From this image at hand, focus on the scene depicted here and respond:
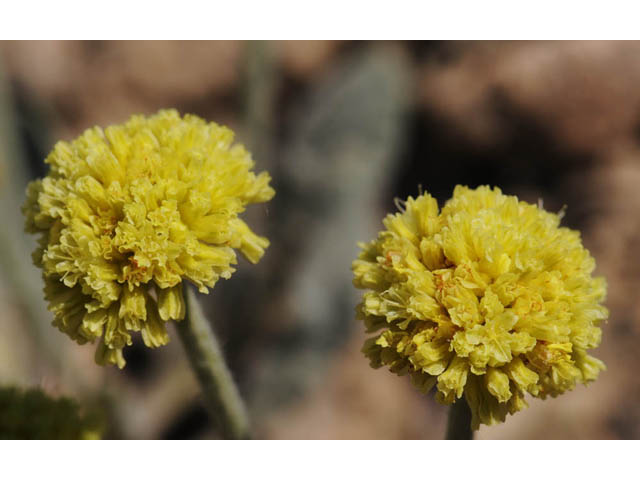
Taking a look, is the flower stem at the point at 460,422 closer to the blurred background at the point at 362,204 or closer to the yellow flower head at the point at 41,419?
the yellow flower head at the point at 41,419

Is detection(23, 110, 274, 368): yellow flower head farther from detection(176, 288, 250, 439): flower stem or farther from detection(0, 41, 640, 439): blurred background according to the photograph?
detection(0, 41, 640, 439): blurred background

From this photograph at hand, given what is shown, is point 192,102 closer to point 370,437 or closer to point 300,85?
point 300,85

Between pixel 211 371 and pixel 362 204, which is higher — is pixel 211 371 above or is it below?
below

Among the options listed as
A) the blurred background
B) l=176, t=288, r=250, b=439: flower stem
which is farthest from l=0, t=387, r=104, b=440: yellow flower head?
the blurred background

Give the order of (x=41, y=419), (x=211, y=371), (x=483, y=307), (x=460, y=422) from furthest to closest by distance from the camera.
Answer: (x=41, y=419)
(x=211, y=371)
(x=460, y=422)
(x=483, y=307)

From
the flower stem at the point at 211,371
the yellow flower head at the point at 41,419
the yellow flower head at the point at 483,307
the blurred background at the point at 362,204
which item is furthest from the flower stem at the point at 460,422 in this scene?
the blurred background at the point at 362,204

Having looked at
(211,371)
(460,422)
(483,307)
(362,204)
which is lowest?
(460,422)

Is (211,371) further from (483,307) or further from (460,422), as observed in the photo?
(483,307)

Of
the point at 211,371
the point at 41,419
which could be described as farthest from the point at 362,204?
the point at 41,419
